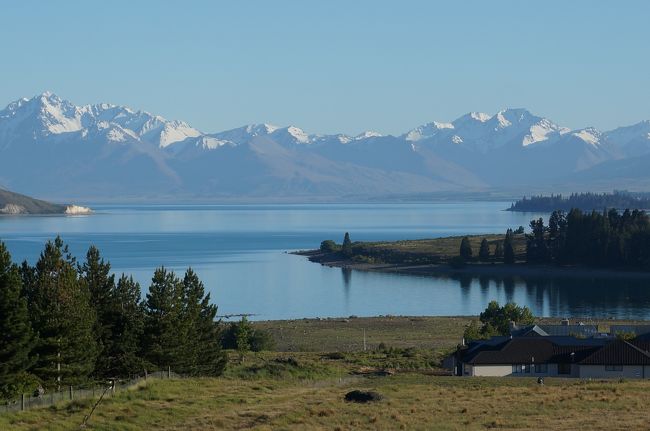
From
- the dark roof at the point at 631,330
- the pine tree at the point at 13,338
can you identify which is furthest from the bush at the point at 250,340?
the pine tree at the point at 13,338

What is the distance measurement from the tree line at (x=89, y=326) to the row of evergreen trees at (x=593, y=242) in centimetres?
9658

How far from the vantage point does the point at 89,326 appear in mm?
40156

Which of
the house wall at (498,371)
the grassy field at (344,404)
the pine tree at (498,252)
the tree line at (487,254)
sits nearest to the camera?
the grassy field at (344,404)

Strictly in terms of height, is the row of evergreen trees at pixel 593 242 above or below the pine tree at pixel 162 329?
above

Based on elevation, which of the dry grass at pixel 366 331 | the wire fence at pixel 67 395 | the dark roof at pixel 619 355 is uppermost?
the dark roof at pixel 619 355

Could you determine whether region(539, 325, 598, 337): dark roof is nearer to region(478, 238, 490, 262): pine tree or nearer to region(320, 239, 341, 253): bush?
region(478, 238, 490, 262): pine tree

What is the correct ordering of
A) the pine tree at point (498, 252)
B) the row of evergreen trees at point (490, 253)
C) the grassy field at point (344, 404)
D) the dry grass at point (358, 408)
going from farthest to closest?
the pine tree at point (498, 252)
the row of evergreen trees at point (490, 253)
the grassy field at point (344, 404)
the dry grass at point (358, 408)

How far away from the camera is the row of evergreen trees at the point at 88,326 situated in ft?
118

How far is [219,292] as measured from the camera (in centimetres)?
11731

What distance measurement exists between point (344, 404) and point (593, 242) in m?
114

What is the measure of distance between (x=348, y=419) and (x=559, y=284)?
97.6 m

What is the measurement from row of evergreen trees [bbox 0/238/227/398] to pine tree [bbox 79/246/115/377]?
0.04 metres

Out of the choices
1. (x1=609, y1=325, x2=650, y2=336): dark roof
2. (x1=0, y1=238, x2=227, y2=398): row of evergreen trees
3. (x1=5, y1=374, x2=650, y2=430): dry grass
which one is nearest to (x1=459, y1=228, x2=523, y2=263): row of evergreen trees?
(x1=609, y1=325, x2=650, y2=336): dark roof

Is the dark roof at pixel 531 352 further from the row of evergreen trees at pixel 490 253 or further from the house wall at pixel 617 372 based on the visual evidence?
the row of evergreen trees at pixel 490 253
